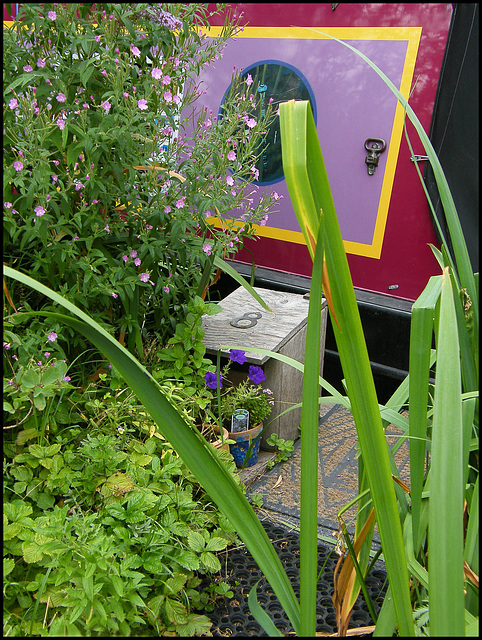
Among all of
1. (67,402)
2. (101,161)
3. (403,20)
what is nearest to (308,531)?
(67,402)

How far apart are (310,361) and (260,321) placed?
71.4 inches

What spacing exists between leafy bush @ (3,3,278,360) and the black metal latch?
1.28 meters

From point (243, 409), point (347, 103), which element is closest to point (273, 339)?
point (243, 409)

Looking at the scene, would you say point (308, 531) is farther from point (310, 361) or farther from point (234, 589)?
point (234, 589)

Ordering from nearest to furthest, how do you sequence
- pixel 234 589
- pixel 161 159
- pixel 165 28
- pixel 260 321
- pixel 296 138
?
pixel 296 138
pixel 234 589
pixel 165 28
pixel 161 159
pixel 260 321

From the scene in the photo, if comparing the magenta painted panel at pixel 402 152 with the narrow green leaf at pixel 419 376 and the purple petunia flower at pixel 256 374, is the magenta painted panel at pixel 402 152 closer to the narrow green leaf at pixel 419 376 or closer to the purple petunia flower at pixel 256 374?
the purple petunia flower at pixel 256 374

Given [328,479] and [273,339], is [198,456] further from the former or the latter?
[328,479]

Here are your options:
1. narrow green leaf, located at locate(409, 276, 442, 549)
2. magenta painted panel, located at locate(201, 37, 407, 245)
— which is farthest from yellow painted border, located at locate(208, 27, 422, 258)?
narrow green leaf, located at locate(409, 276, 442, 549)

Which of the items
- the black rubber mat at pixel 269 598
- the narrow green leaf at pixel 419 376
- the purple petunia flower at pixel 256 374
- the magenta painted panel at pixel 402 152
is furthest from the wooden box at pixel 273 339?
the narrow green leaf at pixel 419 376

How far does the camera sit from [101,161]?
5.81ft

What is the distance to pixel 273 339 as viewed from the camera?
2383 millimetres

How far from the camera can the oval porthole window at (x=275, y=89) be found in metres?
3.16

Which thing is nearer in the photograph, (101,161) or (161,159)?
(101,161)

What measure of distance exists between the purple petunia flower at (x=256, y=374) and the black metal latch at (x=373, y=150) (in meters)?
1.41
